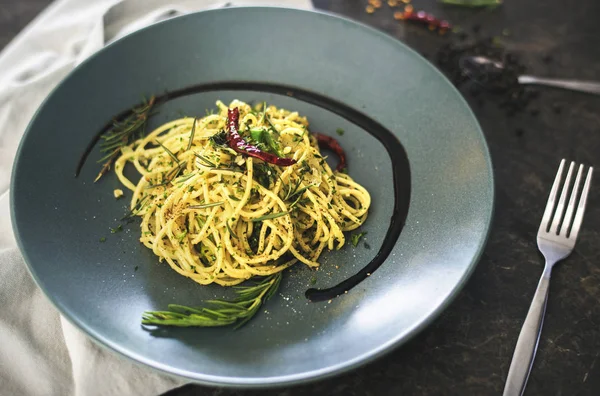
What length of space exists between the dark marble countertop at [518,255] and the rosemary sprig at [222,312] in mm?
395

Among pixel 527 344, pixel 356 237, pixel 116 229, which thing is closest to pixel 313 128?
pixel 356 237

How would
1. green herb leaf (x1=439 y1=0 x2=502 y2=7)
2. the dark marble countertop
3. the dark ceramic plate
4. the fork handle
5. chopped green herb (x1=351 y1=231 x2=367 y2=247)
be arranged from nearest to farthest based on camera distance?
the dark ceramic plate < the fork handle < the dark marble countertop < chopped green herb (x1=351 y1=231 x2=367 y2=247) < green herb leaf (x1=439 y1=0 x2=502 y2=7)

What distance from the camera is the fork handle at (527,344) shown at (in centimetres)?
278

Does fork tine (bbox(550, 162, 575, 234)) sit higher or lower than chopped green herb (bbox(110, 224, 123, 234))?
lower

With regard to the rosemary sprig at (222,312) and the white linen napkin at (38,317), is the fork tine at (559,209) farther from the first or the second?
the white linen napkin at (38,317)

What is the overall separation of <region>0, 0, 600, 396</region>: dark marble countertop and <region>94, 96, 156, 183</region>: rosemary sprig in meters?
1.52

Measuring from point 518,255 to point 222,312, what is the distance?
1.83 metres

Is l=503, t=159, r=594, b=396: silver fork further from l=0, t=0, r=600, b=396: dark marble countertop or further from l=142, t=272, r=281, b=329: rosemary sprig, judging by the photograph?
l=142, t=272, r=281, b=329: rosemary sprig

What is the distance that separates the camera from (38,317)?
304cm

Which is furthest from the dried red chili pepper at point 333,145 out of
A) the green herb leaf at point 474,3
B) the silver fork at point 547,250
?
the green herb leaf at point 474,3

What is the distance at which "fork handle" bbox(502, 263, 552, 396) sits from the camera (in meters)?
2.78

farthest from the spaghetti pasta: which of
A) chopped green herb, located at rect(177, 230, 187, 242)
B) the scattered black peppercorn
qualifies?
the scattered black peppercorn

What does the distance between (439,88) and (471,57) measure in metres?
1.07

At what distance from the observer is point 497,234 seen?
11.6ft
